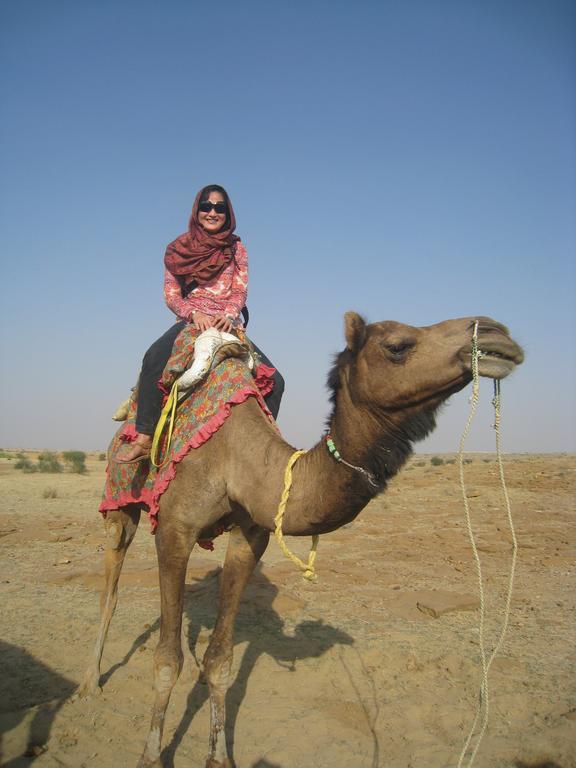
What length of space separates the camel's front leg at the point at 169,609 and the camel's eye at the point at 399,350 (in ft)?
5.94

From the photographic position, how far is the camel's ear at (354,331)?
3182 millimetres

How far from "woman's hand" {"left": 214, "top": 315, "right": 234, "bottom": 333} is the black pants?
0.28m

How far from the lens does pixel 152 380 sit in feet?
13.9

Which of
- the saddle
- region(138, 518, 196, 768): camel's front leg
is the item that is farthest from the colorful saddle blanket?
region(138, 518, 196, 768): camel's front leg

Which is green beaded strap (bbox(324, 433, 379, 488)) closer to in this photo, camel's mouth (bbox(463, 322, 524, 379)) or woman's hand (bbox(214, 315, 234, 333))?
camel's mouth (bbox(463, 322, 524, 379))

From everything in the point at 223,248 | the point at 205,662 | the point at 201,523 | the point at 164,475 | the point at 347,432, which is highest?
the point at 223,248

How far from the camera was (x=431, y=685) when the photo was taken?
4.82 metres

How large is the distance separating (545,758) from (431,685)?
48.9 inches

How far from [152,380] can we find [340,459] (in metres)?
1.77

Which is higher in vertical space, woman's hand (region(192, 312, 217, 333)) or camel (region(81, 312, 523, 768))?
woman's hand (region(192, 312, 217, 333))

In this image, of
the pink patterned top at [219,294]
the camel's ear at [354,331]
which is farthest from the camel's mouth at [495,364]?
the pink patterned top at [219,294]

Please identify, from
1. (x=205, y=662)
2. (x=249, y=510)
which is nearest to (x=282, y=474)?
(x=249, y=510)

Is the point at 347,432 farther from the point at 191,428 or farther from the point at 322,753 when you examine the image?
the point at 322,753

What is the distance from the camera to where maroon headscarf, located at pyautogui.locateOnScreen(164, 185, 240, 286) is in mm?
4973
